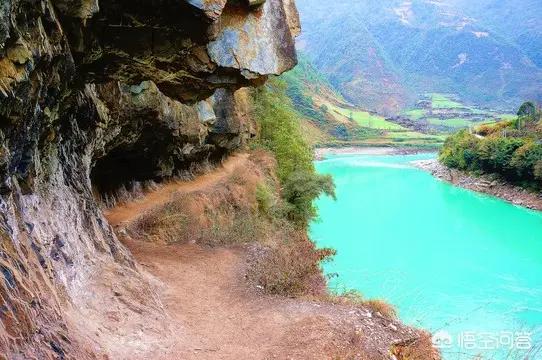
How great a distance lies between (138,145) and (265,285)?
736 cm

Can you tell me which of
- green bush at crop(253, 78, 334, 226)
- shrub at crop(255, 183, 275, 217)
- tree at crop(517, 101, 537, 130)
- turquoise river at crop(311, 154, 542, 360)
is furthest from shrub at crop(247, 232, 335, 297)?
tree at crop(517, 101, 537, 130)

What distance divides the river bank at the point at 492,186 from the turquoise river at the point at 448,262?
5.26ft

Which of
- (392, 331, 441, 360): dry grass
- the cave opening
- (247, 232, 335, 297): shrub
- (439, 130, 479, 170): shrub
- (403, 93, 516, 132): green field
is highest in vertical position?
the cave opening

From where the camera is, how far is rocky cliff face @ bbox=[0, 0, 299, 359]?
15.8ft

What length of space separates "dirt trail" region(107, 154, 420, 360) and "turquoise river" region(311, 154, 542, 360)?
1489 mm

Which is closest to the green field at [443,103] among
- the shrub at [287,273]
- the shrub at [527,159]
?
the shrub at [527,159]

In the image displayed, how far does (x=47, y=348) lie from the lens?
4.83 m

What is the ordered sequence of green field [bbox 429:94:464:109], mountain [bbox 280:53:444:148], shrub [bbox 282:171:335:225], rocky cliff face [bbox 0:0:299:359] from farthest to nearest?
green field [bbox 429:94:464:109]
mountain [bbox 280:53:444:148]
shrub [bbox 282:171:335:225]
rocky cliff face [bbox 0:0:299:359]

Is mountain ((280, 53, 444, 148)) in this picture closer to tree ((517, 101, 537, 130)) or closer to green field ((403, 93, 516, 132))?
green field ((403, 93, 516, 132))

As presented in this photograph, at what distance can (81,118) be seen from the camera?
8914 mm

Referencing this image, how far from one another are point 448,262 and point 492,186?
28615mm

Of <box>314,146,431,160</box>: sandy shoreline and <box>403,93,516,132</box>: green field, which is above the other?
<box>314,146,431,160</box>: sandy shoreline

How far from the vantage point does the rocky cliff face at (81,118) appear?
4828 mm

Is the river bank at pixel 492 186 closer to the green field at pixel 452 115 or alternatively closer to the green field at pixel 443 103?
the green field at pixel 452 115
